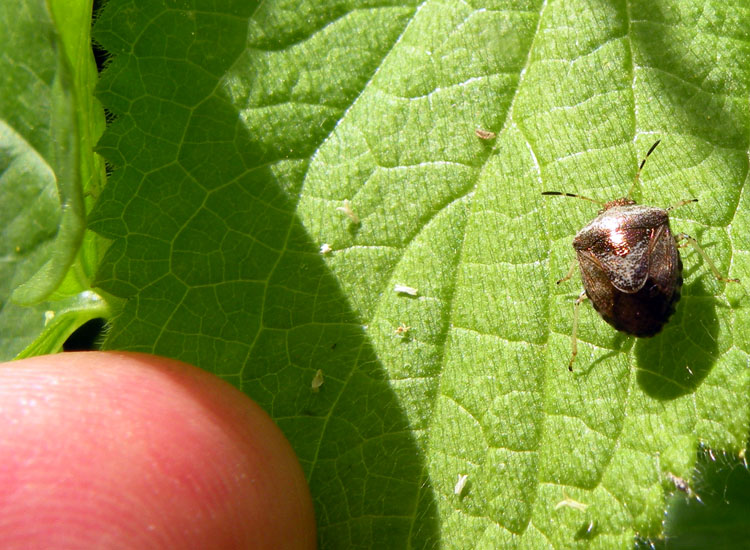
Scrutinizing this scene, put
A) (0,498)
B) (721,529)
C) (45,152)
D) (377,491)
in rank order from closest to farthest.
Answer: (0,498)
(377,491)
(45,152)
(721,529)

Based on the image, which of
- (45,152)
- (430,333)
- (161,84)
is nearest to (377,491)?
(430,333)

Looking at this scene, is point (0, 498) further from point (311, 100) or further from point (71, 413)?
point (311, 100)

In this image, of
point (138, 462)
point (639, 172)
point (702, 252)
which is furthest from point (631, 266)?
point (138, 462)

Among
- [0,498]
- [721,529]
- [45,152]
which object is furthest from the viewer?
[721,529]

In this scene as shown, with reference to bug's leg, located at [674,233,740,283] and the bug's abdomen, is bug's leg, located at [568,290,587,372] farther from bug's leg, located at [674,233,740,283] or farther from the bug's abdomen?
bug's leg, located at [674,233,740,283]

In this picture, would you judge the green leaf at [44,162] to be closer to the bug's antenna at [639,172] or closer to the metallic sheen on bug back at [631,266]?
the metallic sheen on bug back at [631,266]

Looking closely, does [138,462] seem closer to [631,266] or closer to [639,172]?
[631,266]

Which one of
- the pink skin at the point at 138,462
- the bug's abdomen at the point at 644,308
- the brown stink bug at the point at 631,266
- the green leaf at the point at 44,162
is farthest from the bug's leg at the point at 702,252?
the green leaf at the point at 44,162
